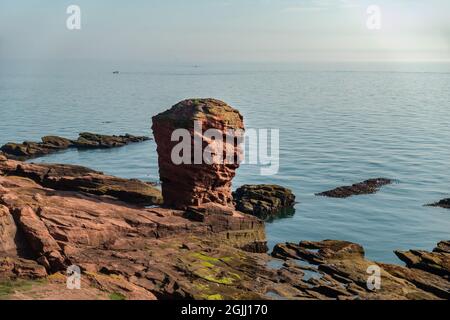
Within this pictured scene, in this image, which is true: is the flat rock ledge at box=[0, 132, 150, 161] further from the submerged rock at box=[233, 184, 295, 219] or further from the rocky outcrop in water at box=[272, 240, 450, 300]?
the rocky outcrop in water at box=[272, 240, 450, 300]

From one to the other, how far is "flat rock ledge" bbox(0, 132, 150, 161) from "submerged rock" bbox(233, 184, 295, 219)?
43.8 meters

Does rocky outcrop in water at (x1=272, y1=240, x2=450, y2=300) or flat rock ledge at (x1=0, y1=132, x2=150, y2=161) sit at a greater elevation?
flat rock ledge at (x1=0, y1=132, x2=150, y2=161)

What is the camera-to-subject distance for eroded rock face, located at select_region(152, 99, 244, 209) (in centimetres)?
4534

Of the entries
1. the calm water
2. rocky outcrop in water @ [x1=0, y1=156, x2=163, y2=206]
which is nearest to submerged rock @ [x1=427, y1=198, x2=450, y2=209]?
the calm water

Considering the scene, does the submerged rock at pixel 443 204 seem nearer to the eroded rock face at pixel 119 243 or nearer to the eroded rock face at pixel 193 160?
the eroded rock face at pixel 119 243

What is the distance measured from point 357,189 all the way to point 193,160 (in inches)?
1396

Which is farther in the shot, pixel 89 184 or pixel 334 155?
pixel 334 155

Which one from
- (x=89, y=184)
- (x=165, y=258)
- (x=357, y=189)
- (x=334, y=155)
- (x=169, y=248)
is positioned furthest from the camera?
(x=334, y=155)

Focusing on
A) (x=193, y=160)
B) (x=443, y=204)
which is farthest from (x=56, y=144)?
(x=443, y=204)

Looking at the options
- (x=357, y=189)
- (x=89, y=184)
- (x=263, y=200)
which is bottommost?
(x=357, y=189)

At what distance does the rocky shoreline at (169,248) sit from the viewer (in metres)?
32.4

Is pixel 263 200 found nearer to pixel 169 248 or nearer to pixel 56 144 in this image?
pixel 169 248

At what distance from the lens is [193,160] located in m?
45.1

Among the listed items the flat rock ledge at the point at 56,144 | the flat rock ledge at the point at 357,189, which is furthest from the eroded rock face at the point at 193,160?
the flat rock ledge at the point at 56,144
